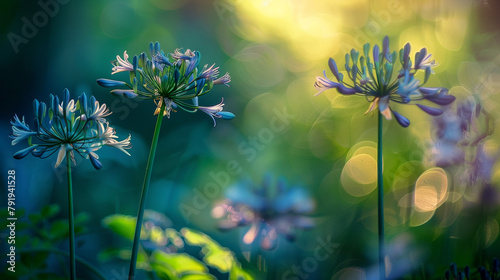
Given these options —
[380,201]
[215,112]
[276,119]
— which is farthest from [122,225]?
[276,119]

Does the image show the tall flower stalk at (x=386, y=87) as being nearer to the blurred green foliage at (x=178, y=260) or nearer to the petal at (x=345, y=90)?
the petal at (x=345, y=90)

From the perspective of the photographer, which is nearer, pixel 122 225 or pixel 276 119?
pixel 122 225

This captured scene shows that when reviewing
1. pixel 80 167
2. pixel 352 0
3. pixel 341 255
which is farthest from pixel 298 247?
pixel 352 0

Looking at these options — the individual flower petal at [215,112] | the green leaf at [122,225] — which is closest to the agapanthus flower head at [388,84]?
the individual flower petal at [215,112]

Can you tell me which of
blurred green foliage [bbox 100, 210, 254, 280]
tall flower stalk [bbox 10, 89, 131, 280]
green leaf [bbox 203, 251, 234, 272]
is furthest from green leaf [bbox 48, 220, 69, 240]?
green leaf [bbox 203, 251, 234, 272]

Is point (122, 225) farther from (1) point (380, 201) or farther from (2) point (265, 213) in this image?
(1) point (380, 201)

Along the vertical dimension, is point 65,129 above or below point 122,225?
above

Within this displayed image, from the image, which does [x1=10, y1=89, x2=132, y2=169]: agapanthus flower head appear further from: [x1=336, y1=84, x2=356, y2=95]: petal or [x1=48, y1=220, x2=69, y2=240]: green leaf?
[x1=336, y1=84, x2=356, y2=95]: petal

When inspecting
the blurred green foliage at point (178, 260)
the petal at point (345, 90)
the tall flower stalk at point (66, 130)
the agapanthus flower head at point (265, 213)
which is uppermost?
the petal at point (345, 90)

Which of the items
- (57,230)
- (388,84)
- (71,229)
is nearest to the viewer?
(71,229)
